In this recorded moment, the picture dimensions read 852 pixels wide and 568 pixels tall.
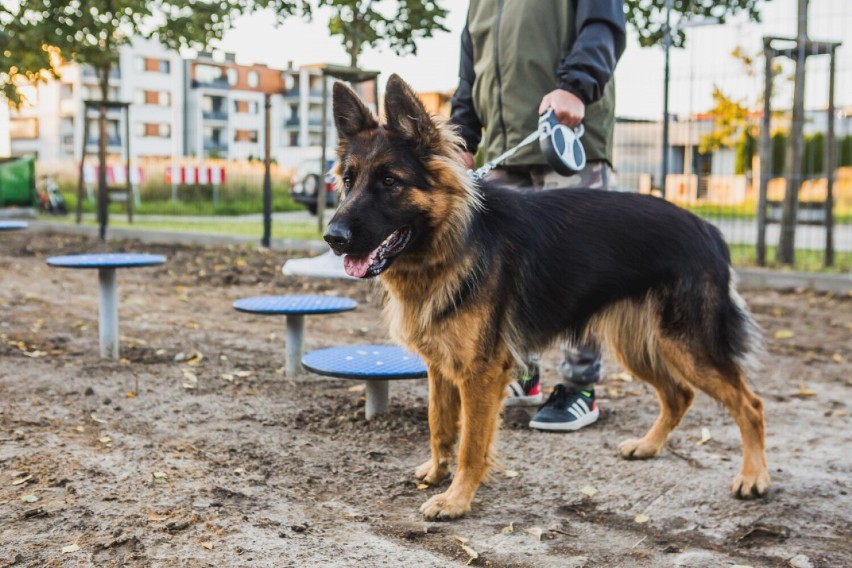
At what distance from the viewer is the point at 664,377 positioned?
4.22 meters

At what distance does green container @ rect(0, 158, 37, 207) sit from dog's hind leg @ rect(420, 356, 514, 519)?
19.5 metres

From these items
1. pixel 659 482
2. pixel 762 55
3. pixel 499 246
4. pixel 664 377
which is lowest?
pixel 659 482

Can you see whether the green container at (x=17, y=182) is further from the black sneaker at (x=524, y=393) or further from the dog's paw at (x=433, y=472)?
the dog's paw at (x=433, y=472)

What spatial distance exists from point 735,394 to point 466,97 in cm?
Answer: 225

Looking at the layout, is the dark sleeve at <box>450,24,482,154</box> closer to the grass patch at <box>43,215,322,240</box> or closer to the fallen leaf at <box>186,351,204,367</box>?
the fallen leaf at <box>186,351,204,367</box>

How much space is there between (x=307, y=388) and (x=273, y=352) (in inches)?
43.4

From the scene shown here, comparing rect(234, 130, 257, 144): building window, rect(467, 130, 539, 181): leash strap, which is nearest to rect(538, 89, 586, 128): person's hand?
rect(467, 130, 539, 181): leash strap

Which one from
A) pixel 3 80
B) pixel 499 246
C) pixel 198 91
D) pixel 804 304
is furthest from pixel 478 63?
pixel 198 91

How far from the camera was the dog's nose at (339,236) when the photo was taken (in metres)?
3.09

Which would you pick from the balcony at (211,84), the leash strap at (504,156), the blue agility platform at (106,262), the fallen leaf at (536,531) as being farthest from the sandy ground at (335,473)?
the balcony at (211,84)

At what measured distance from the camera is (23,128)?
249 ft

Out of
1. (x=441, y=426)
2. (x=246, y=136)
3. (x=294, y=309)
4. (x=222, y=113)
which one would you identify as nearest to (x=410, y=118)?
(x=441, y=426)

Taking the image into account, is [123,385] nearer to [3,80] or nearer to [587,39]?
[587,39]

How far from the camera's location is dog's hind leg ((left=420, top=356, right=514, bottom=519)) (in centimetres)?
347
